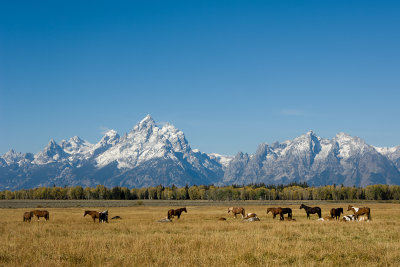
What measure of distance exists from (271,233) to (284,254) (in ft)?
27.8

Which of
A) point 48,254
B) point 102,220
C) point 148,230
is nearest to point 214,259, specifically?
point 48,254

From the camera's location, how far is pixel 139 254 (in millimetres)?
15953

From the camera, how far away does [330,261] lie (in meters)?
15.0

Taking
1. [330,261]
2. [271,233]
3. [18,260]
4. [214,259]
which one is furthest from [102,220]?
[330,261]

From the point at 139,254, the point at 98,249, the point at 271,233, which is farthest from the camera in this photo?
the point at 271,233

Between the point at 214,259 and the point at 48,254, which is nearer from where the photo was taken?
the point at 214,259

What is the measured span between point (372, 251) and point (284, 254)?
4479mm

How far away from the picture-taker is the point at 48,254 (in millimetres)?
16266

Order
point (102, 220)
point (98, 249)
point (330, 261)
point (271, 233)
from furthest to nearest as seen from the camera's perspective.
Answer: point (102, 220)
point (271, 233)
point (98, 249)
point (330, 261)

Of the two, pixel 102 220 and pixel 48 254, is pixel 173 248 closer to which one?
pixel 48 254

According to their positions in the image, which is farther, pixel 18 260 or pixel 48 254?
pixel 48 254

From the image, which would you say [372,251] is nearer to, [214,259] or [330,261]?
[330,261]

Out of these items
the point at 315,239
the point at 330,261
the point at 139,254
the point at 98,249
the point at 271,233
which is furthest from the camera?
the point at 271,233

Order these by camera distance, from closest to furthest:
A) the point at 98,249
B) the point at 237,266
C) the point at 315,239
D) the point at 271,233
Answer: the point at 237,266, the point at 98,249, the point at 315,239, the point at 271,233
